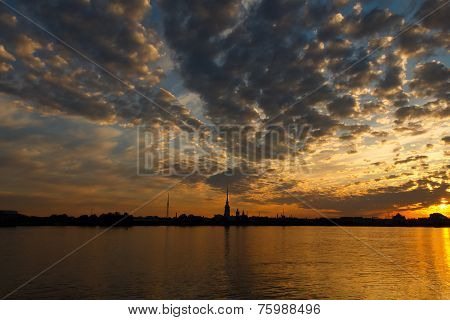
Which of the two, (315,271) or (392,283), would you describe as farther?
(315,271)

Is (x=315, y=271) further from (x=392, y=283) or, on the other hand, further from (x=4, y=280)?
(x=4, y=280)
